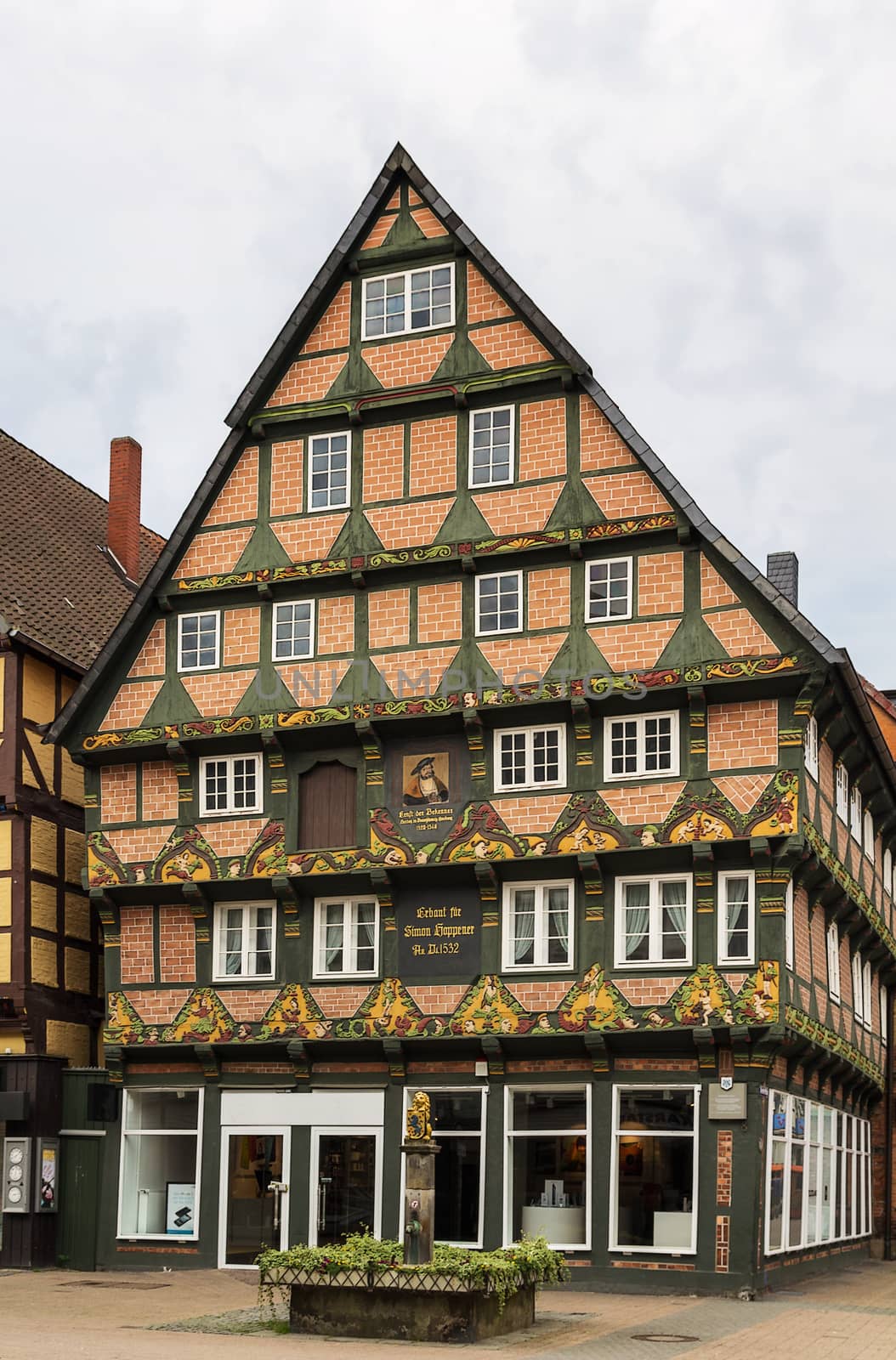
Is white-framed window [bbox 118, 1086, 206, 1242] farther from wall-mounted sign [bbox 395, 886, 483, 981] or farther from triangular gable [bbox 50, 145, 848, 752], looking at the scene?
triangular gable [bbox 50, 145, 848, 752]

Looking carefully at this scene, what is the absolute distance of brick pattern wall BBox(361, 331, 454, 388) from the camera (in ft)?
93.9

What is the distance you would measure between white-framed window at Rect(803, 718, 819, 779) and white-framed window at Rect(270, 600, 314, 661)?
767 cm

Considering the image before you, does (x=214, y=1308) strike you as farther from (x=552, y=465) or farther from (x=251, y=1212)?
(x=552, y=465)

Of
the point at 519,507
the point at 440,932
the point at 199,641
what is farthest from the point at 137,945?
the point at 519,507

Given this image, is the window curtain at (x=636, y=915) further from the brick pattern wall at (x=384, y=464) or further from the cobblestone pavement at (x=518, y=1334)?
the brick pattern wall at (x=384, y=464)

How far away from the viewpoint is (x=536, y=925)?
26.4 m

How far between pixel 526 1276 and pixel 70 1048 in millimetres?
12367

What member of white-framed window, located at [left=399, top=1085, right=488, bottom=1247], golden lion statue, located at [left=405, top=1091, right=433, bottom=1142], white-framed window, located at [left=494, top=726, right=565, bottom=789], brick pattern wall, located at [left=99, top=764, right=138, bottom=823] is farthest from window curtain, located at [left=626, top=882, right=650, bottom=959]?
brick pattern wall, located at [left=99, top=764, right=138, bottom=823]

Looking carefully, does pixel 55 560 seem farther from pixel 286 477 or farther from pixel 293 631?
pixel 293 631

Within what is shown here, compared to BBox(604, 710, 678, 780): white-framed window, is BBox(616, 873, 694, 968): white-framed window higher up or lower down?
lower down

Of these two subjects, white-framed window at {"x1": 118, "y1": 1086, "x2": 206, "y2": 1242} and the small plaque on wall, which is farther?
white-framed window at {"x1": 118, "y1": 1086, "x2": 206, "y2": 1242}

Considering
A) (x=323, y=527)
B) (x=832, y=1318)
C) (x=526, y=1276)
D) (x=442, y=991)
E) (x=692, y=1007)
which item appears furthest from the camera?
(x=323, y=527)

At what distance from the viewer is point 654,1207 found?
2502 cm

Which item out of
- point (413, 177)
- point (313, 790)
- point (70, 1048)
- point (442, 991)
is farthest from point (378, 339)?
point (70, 1048)
